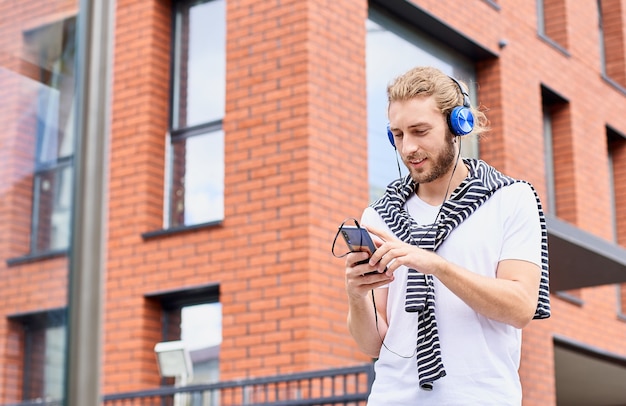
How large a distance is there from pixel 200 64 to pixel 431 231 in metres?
7.49

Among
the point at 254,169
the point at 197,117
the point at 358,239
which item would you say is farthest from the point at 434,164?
the point at 197,117

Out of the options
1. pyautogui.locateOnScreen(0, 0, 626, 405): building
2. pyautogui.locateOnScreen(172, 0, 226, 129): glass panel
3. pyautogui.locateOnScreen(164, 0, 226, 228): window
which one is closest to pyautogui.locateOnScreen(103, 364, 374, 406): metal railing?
pyautogui.locateOnScreen(0, 0, 626, 405): building

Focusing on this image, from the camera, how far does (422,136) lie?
278cm

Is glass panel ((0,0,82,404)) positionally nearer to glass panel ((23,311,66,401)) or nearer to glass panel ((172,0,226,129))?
glass panel ((23,311,66,401))

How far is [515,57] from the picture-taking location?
12102 millimetres

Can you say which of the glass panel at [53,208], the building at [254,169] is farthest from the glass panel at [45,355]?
the building at [254,169]

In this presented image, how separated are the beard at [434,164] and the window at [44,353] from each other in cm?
123

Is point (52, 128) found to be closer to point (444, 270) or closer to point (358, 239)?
point (358, 239)

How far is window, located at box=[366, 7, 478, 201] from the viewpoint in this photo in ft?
32.2

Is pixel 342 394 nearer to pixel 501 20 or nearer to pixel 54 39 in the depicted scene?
pixel 501 20

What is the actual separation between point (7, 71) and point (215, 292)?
759cm

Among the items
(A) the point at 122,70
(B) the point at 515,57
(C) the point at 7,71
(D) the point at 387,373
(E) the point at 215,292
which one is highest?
(B) the point at 515,57

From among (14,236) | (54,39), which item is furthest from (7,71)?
(14,236)

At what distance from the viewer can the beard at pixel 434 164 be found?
279 centimetres
